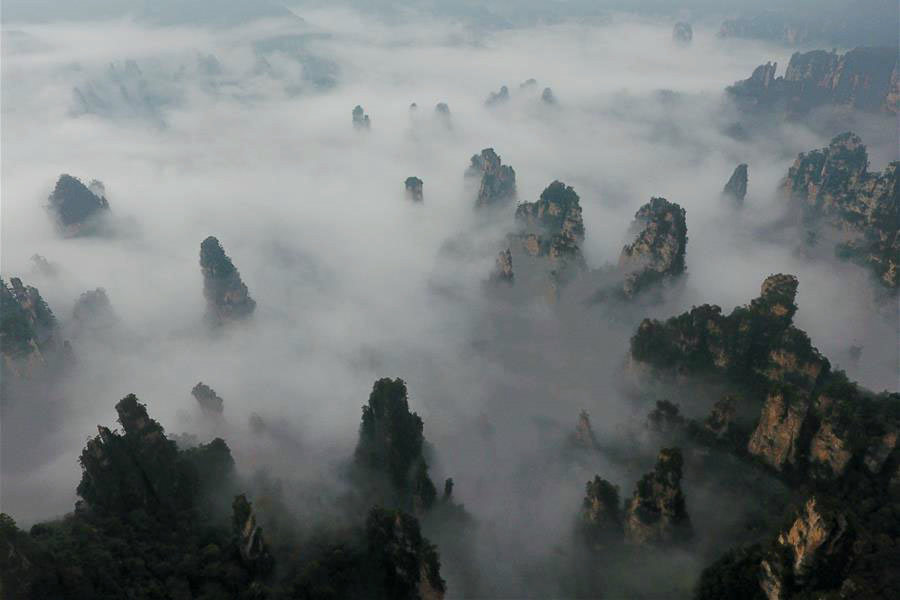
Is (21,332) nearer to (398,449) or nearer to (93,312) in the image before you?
(93,312)

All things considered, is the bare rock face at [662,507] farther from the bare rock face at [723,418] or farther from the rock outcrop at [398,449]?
the rock outcrop at [398,449]

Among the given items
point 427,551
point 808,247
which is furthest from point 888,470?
point 808,247

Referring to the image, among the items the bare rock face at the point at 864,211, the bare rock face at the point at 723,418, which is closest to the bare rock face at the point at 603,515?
the bare rock face at the point at 723,418

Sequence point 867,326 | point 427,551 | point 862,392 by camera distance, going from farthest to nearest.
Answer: point 867,326 → point 862,392 → point 427,551

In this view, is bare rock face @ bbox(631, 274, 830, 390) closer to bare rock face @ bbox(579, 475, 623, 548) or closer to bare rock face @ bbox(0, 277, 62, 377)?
bare rock face @ bbox(579, 475, 623, 548)

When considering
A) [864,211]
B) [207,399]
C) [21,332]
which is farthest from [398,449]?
[864,211]

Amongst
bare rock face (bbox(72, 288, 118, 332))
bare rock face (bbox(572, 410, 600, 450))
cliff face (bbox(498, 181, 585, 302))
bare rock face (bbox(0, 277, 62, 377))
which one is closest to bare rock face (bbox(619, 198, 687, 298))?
cliff face (bbox(498, 181, 585, 302))

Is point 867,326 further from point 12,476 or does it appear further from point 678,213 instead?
point 12,476
